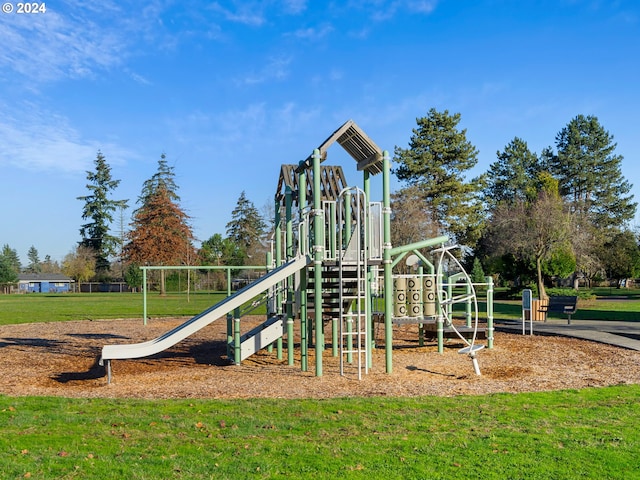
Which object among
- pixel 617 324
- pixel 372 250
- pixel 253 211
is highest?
pixel 253 211

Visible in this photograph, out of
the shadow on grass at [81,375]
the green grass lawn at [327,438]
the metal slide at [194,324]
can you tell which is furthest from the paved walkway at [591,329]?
the shadow on grass at [81,375]

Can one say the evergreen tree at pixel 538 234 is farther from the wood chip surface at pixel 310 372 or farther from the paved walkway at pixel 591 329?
the wood chip surface at pixel 310 372

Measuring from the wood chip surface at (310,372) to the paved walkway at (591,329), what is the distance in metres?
0.70

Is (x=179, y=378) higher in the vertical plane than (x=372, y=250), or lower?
lower

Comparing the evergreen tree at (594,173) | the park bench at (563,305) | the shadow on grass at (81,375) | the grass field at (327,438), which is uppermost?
the evergreen tree at (594,173)

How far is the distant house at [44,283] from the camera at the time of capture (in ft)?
327

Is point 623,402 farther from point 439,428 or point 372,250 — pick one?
point 372,250

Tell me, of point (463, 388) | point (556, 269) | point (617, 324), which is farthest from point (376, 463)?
point (556, 269)

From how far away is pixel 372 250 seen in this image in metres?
11.4

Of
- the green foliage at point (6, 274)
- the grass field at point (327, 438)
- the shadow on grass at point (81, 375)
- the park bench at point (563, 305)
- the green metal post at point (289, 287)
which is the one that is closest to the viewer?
the grass field at point (327, 438)

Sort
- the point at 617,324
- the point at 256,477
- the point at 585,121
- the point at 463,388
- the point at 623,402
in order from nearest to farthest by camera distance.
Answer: the point at 256,477, the point at 623,402, the point at 463,388, the point at 617,324, the point at 585,121

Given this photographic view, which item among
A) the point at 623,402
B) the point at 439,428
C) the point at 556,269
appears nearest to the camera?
the point at 439,428

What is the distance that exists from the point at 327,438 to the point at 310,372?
4.93m

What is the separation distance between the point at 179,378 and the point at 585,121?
220ft
